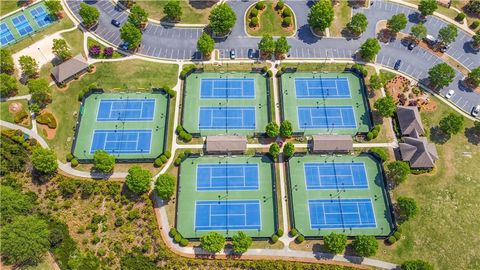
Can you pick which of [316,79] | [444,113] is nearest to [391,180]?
[444,113]

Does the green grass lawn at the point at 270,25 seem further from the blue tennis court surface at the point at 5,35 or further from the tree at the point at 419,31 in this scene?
the blue tennis court surface at the point at 5,35

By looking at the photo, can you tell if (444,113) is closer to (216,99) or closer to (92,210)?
(216,99)

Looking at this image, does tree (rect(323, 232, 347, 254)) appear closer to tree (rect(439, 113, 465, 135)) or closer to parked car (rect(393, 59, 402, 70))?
tree (rect(439, 113, 465, 135))

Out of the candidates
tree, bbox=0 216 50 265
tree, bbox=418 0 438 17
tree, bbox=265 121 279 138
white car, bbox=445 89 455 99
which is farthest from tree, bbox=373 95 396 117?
tree, bbox=0 216 50 265

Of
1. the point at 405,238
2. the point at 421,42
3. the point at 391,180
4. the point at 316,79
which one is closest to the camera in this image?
the point at 405,238

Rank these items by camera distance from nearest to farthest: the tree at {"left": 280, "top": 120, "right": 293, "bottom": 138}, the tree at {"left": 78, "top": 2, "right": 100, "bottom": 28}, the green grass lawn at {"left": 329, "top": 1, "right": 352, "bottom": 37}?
1. the tree at {"left": 280, "top": 120, "right": 293, "bottom": 138}
2. the tree at {"left": 78, "top": 2, "right": 100, "bottom": 28}
3. the green grass lawn at {"left": 329, "top": 1, "right": 352, "bottom": 37}
